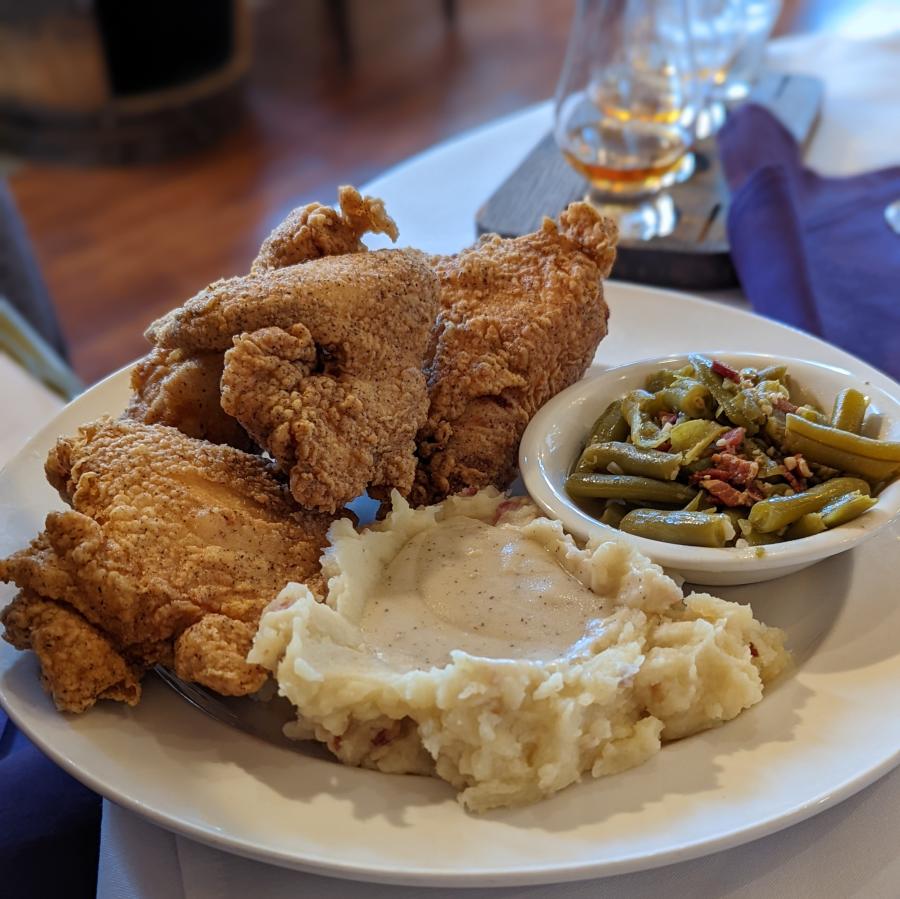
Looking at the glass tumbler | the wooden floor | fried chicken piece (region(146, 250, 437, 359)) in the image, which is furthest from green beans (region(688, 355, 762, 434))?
the wooden floor

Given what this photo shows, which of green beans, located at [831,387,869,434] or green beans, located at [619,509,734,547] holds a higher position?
green beans, located at [831,387,869,434]

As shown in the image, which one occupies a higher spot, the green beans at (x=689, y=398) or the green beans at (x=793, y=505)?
the green beans at (x=689, y=398)

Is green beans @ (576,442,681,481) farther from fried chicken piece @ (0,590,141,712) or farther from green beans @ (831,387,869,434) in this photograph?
fried chicken piece @ (0,590,141,712)

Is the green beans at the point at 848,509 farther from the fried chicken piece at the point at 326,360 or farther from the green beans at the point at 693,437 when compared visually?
the fried chicken piece at the point at 326,360

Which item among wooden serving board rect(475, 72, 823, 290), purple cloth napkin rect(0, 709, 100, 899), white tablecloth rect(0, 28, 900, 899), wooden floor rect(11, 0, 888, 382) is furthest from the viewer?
wooden floor rect(11, 0, 888, 382)

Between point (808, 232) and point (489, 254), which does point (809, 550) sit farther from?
point (808, 232)

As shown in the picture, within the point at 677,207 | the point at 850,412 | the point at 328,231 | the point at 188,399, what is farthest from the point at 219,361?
the point at 677,207

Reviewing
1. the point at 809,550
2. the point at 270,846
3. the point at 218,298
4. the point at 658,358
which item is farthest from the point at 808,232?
the point at 270,846

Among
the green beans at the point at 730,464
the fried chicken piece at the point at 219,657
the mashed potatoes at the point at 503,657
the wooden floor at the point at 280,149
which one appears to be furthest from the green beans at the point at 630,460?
the wooden floor at the point at 280,149
